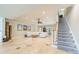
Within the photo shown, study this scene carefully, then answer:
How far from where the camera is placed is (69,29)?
3.29 meters

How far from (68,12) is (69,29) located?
41 cm

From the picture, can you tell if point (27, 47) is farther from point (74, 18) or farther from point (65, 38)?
point (74, 18)

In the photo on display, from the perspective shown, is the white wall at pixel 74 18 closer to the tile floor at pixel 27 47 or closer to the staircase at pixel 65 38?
the staircase at pixel 65 38

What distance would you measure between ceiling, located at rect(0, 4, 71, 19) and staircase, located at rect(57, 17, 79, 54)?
34 centimetres

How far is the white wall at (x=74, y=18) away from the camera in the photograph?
10.5 ft

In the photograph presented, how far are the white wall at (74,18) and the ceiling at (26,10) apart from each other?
186 millimetres

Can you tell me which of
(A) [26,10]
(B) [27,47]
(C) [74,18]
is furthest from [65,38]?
(A) [26,10]

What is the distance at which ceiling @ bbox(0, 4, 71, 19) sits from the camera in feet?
10.5

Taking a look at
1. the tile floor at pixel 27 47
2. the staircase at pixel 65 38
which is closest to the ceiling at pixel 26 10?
the staircase at pixel 65 38

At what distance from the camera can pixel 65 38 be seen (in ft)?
10.9

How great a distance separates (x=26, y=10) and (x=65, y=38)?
117 cm

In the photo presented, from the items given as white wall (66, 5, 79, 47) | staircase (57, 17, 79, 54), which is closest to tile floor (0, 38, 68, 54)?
staircase (57, 17, 79, 54)

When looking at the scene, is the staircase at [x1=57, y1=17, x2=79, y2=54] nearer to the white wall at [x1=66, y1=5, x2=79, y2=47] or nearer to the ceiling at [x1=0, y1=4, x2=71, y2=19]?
the white wall at [x1=66, y1=5, x2=79, y2=47]
